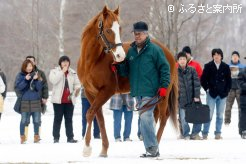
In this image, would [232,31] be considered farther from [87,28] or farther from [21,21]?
[87,28]

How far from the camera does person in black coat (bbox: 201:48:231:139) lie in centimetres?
1557

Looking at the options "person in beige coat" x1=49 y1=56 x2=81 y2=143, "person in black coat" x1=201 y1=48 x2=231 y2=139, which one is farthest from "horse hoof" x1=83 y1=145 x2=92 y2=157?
"person in black coat" x1=201 y1=48 x2=231 y2=139

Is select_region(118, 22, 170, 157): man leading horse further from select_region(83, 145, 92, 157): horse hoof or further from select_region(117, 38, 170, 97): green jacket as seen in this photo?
select_region(83, 145, 92, 157): horse hoof

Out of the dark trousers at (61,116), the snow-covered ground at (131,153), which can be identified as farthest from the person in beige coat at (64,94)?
the snow-covered ground at (131,153)

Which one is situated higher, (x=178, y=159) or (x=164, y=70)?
(x=164, y=70)

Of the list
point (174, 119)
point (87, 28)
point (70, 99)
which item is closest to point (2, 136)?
point (70, 99)

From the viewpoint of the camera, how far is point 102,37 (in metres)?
10.6

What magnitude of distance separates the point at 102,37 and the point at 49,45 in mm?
40100

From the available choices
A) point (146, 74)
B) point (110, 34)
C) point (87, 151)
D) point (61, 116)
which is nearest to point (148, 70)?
point (146, 74)

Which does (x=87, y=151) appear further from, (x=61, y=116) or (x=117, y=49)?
(x=61, y=116)

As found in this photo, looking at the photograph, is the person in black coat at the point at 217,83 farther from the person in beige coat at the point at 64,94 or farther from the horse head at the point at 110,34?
the horse head at the point at 110,34

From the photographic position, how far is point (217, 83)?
51.0ft

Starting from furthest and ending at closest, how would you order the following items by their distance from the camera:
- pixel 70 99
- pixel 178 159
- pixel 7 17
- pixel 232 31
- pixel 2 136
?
pixel 232 31
pixel 7 17
pixel 2 136
pixel 70 99
pixel 178 159

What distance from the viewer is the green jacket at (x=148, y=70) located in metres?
10.3
